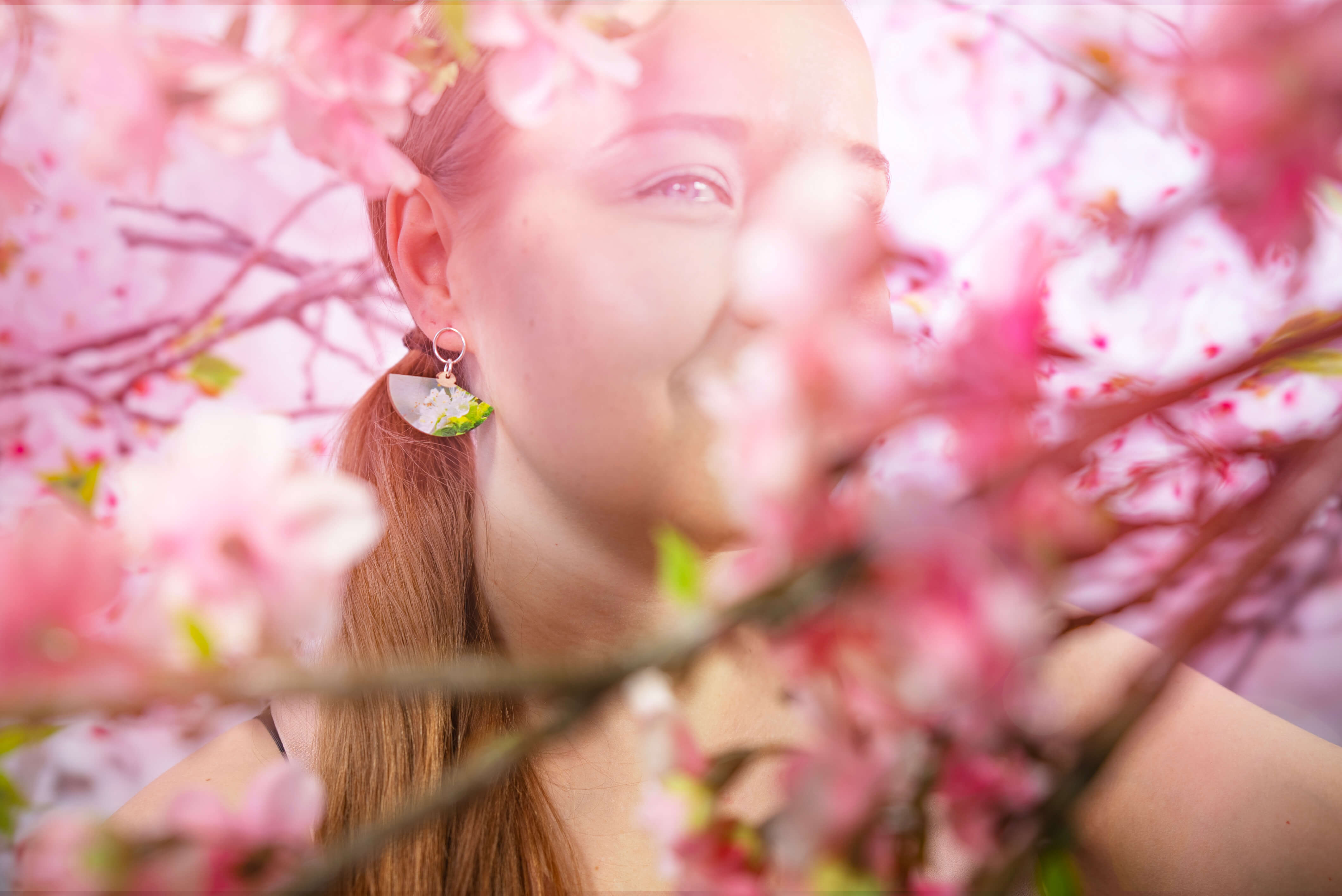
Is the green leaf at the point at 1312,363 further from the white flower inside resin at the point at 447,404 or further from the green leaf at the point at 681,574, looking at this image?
the white flower inside resin at the point at 447,404

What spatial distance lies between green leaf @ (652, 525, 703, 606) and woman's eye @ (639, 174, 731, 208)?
0.42 m

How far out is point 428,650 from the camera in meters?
0.80

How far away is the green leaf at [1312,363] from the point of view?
380mm

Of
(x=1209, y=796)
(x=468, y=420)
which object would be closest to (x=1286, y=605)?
(x=1209, y=796)

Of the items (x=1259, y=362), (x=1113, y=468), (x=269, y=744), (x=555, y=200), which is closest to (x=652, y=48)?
(x=555, y=200)

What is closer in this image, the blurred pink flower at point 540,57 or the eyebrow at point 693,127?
the blurred pink flower at point 540,57

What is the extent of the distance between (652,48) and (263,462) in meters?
0.47

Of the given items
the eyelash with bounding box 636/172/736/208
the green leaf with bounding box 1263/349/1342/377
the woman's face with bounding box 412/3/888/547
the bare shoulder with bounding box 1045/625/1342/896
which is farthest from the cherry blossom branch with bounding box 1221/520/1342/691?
the eyelash with bounding box 636/172/736/208

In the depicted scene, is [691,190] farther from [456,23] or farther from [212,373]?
[212,373]

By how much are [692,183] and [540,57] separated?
19 cm

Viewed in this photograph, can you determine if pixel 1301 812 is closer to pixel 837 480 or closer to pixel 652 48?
pixel 837 480

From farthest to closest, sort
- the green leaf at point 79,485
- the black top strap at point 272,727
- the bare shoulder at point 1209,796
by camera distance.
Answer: the black top strap at point 272,727 < the bare shoulder at point 1209,796 < the green leaf at point 79,485

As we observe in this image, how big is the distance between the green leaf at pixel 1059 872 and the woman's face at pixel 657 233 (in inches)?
14.8

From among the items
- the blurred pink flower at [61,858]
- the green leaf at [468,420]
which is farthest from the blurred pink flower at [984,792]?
the green leaf at [468,420]
